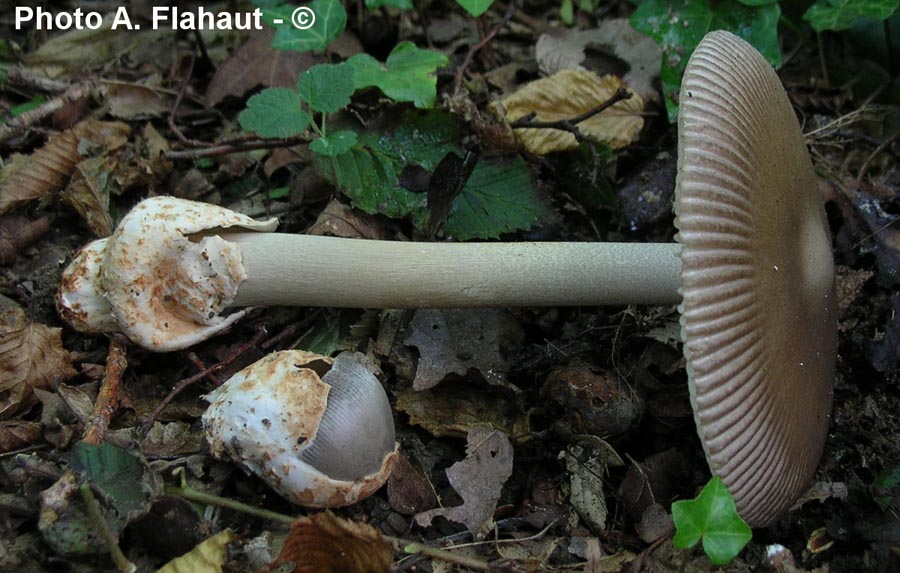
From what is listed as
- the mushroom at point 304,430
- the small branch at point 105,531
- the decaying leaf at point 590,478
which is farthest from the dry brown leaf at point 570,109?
the small branch at point 105,531

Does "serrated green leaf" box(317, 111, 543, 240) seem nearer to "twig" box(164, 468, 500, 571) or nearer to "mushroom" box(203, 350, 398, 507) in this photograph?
"mushroom" box(203, 350, 398, 507)

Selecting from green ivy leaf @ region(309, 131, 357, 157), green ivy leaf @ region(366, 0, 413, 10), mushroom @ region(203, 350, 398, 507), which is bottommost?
mushroom @ region(203, 350, 398, 507)

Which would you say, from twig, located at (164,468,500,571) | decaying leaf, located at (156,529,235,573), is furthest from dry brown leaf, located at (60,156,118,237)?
decaying leaf, located at (156,529,235,573)

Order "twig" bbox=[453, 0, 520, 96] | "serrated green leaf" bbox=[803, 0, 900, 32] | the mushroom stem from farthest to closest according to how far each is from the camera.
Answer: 1. "twig" bbox=[453, 0, 520, 96]
2. "serrated green leaf" bbox=[803, 0, 900, 32]
3. the mushroom stem

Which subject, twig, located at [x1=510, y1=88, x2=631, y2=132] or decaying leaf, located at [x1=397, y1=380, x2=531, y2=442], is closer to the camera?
decaying leaf, located at [x1=397, y1=380, x2=531, y2=442]

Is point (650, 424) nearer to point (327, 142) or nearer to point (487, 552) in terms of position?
point (487, 552)

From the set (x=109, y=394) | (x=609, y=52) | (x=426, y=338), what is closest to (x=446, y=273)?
(x=426, y=338)
